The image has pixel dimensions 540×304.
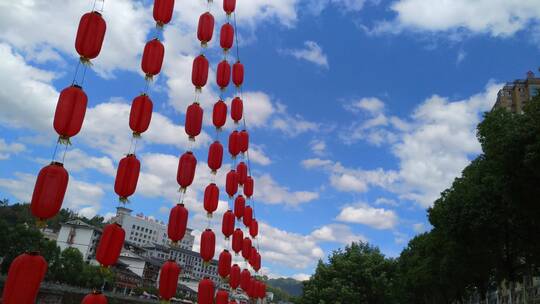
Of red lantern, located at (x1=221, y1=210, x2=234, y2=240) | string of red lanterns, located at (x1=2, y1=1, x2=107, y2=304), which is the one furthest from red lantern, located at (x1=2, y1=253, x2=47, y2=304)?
red lantern, located at (x1=221, y1=210, x2=234, y2=240)

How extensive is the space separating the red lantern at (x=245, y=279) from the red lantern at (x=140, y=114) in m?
9.81

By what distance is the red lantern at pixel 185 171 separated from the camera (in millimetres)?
9203

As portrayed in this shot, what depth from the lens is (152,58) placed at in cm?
824

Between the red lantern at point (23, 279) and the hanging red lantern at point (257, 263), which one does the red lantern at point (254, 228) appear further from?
the red lantern at point (23, 279)

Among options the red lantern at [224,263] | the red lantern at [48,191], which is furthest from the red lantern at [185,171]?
the red lantern at [224,263]

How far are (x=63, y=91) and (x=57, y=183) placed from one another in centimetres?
146

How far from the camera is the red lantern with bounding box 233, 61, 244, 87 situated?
12.5 metres

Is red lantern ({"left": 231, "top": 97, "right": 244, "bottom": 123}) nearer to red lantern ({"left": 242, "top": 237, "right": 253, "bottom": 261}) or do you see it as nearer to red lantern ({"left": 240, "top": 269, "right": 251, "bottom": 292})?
red lantern ({"left": 242, "top": 237, "right": 253, "bottom": 261})

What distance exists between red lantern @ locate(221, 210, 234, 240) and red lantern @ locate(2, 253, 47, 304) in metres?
7.29

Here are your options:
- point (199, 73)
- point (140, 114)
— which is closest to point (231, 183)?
point (199, 73)

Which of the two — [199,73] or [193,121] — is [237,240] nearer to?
[193,121]

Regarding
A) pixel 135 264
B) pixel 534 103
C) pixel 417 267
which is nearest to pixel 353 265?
pixel 417 267

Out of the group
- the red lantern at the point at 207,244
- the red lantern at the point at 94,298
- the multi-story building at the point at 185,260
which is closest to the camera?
the red lantern at the point at 94,298

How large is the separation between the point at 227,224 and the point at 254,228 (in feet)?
10.5
